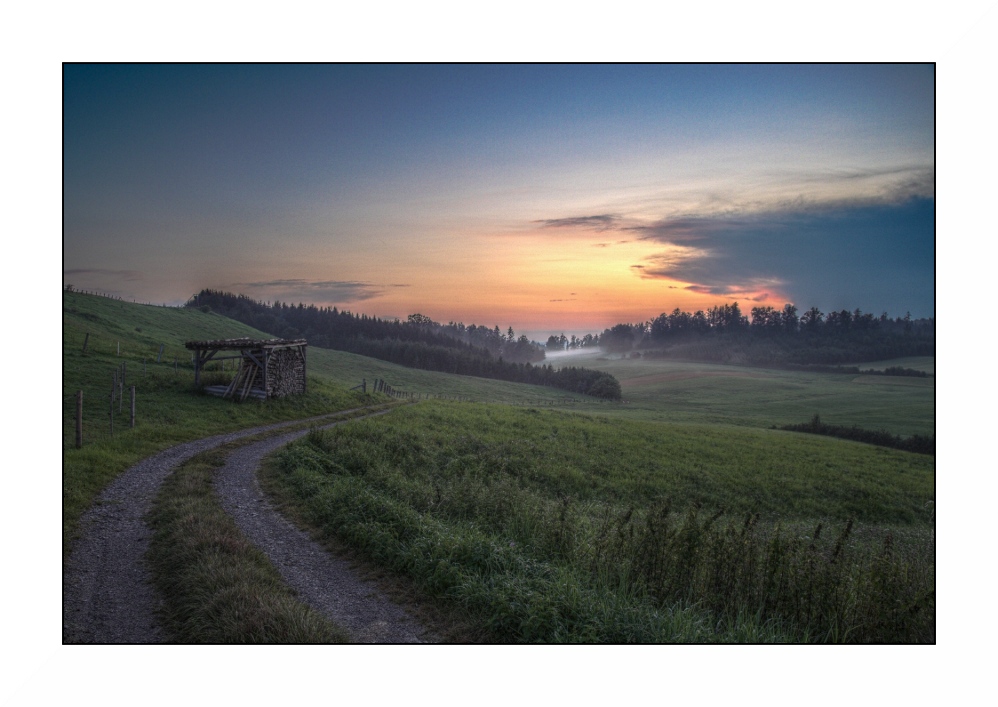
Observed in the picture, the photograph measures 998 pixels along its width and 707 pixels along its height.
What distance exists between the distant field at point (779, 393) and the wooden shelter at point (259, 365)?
48.4 ft

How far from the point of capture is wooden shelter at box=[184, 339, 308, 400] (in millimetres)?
20203

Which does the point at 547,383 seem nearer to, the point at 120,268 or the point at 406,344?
the point at 406,344

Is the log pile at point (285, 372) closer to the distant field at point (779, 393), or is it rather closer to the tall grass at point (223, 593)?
the distant field at point (779, 393)

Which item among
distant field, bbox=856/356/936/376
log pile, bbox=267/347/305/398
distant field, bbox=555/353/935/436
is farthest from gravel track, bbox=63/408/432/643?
log pile, bbox=267/347/305/398

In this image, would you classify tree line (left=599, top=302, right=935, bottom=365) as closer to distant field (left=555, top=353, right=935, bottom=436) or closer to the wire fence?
distant field (left=555, top=353, right=935, bottom=436)

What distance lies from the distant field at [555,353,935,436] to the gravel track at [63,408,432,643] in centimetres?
840

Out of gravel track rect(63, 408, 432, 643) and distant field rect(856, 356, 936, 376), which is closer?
gravel track rect(63, 408, 432, 643)

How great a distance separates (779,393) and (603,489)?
6127 millimetres

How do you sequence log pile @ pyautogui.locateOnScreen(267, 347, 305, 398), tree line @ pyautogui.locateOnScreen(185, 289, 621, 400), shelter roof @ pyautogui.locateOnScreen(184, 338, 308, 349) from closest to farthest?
tree line @ pyautogui.locateOnScreen(185, 289, 621, 400) < shelter roof @ pyautogui.locateOnScreen(184, 338, 308, 349) < log pile @ pyautogui.locateOnScreen(267, 347, 305, 398)

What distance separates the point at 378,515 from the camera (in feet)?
24.6

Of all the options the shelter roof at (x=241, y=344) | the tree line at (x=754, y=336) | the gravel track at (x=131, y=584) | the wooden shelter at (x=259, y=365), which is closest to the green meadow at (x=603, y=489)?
the gravel track at (x=131, y=584)
